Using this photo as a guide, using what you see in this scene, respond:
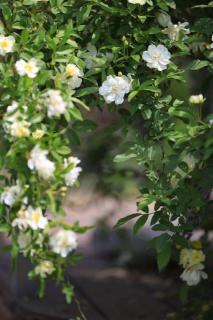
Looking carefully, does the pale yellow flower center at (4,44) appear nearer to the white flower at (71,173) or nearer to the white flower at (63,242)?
the white flower at (71,173)

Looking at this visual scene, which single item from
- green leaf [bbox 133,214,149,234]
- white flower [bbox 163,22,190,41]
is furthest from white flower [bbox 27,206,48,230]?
white flower [bbox 163,22,190,41]

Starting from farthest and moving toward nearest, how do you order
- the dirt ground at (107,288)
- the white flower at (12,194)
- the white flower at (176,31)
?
the dirt ground at (107,288) < the white flower at (176,31) < the white flower at (12,194)

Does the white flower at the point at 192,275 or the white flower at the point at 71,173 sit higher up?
the white flower at the point at 71,173

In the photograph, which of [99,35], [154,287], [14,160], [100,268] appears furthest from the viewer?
[100,268]

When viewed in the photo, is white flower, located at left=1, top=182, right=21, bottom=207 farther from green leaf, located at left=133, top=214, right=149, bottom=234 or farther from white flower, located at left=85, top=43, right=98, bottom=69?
white flower, located at left=85, top=43, right=98, bottom=69

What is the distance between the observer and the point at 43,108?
2.26 meters

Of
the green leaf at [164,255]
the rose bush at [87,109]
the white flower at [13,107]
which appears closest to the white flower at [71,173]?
the rose bush at [87,109]

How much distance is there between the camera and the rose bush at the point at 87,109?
2.21 m

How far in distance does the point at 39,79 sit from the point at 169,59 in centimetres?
52

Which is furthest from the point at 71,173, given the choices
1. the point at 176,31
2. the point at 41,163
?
the point at 176,31

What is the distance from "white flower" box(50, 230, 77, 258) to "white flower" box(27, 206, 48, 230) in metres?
0.06

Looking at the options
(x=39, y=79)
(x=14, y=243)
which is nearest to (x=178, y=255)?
(x=14, y=243)

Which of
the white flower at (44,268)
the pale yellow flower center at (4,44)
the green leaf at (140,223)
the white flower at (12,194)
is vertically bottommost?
the green leaf at (140,223)

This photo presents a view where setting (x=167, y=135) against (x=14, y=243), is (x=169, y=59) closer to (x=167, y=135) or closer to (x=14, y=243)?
(x=167, y=135)
